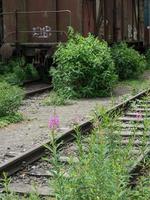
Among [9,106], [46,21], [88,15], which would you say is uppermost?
[88,15]

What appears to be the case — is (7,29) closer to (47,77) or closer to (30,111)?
(47,77)

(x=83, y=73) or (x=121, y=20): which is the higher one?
(x=121, y=20)

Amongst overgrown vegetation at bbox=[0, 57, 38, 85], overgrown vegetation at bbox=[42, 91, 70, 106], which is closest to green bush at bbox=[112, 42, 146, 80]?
overgrown vegetation at bbox=[0, 57, 38, 85]

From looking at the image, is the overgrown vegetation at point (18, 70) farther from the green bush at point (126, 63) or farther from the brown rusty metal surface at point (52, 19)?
the green bush at point (126, 63)

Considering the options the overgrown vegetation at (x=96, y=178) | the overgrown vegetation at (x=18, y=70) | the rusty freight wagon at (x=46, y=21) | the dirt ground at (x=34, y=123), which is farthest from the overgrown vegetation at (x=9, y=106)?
the overgrown vegetation at (x=96, y=178)

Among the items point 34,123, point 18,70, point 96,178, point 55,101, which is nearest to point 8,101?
point 34,123

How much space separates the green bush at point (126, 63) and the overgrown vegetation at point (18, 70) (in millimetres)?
2423

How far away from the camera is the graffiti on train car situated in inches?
619

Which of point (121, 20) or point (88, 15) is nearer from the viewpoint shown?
point (88, 15)

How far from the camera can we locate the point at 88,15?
611 inches

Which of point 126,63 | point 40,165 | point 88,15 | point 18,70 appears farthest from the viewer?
point 126,63

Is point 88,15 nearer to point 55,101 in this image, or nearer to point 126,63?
point 126,63

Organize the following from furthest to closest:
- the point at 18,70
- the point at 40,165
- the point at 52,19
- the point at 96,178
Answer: the point at 52,19
the point at 18,70
the point at 40,165
the point at 96,178

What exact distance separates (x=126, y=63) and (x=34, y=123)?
24.4 feet
